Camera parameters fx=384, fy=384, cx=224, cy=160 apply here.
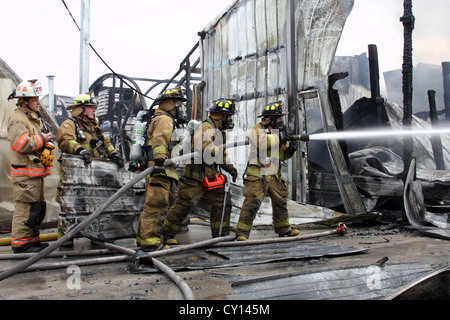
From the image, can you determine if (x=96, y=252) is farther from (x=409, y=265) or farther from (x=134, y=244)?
(x=409, y=265)

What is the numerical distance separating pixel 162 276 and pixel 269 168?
235 cm

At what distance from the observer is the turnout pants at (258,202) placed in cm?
504

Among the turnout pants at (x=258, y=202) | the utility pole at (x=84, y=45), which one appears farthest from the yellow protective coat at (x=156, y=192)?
the utility pole at (x=84, y=45)

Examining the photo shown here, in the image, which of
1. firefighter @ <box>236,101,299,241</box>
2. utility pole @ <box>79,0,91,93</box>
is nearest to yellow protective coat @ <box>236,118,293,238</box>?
firefighter @ <box>236,101,299,241</box>

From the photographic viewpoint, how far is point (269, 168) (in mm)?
5262

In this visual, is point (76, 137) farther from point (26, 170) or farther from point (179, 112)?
point (179, 112)

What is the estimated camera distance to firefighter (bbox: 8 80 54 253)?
4.21m

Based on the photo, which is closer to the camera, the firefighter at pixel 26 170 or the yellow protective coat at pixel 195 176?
the firefighter at pixel 26 170

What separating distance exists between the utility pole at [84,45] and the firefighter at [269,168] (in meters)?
3.06

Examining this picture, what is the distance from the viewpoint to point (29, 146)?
4.21 metres

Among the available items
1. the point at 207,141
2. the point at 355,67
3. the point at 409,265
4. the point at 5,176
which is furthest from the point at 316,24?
the point at 355,67

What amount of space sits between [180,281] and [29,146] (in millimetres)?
2441

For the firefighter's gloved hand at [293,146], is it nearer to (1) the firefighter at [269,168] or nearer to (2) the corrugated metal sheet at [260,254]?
(1) the firefighter at [269,168]

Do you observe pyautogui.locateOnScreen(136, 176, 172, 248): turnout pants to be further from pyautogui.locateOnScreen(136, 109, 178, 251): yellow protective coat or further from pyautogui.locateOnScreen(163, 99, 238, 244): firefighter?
pyautogui.locateOnScreen(163, 99, 238, 244): firefighter
